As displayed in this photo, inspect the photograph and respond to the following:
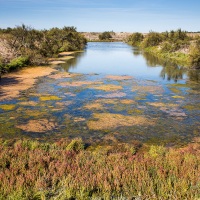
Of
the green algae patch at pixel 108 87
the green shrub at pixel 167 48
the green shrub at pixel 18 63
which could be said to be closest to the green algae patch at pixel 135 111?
the green algae patch at pixel 108 87

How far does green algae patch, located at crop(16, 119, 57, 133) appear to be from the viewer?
13.7 meters

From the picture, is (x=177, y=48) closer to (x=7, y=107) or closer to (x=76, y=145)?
(x=7, y=107)

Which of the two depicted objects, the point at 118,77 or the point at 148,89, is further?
the point at 118,77

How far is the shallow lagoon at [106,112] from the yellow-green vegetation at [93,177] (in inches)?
136

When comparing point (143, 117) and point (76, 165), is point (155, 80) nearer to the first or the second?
point (143, 117)

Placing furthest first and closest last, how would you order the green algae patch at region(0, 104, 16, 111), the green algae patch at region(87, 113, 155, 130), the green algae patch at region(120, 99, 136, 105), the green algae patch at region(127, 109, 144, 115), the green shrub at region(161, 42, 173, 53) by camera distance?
1. the green shrub at region(161, 42, 173, 53)
2. the green algae patch at region(120, 99, 136, 105)
3. the green algae patch at region(0, 104, 16, 111)
4. the green algae patch at region(127, 109, 144, 115)
5. the green algae patch at region(87, 113, 155, 130)

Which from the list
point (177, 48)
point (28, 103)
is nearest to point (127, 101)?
point (28, 103)

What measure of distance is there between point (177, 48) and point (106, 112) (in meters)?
46.4

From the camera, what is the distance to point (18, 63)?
35.5m

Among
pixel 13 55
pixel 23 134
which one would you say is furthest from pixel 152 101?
pixel 13 55

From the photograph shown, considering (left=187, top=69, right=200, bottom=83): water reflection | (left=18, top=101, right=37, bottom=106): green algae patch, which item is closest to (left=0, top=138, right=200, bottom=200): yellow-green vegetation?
(left=18, top=101, right=37, bottom=106): green algae patch

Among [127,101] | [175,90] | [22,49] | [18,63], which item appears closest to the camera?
[127,101]

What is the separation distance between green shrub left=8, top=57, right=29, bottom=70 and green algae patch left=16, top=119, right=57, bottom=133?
2037 centimetres

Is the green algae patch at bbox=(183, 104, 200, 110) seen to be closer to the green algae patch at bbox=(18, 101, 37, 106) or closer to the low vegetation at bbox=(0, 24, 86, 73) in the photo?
the green algae patch at bbox=(18, 101, 37, 106)
